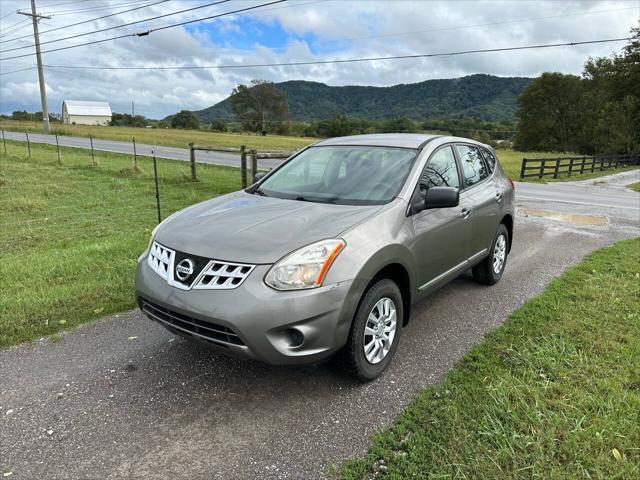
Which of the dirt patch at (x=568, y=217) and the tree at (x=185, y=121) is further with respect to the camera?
the tree at (x=185, y=121)

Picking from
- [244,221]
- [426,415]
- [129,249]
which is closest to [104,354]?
[244,221]

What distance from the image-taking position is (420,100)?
10325cm

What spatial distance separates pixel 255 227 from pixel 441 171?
1.96 metres

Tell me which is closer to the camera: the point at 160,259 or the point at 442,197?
the point at 160,259

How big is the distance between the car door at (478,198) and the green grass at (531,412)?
0.89 m

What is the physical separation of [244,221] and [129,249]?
3723 mm

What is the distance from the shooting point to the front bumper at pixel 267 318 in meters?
2.58

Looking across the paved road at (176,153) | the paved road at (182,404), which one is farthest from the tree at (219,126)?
the paved road at (182,404)

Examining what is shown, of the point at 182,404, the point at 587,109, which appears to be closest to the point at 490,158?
the point at 182,404

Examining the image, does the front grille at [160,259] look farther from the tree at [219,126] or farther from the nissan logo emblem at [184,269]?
the tree at [219,126]

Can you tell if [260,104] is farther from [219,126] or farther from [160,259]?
[160,259]

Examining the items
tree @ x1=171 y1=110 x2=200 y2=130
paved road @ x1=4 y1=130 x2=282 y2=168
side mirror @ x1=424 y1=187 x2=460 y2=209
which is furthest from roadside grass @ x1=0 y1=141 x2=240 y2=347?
tree @ x1=171 y1=110 x2=200 y2=130

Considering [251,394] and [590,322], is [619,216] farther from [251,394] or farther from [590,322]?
[251,394]

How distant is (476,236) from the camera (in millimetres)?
4496
